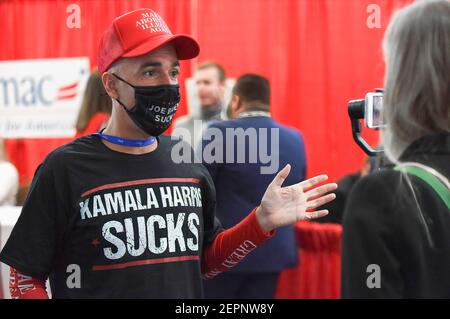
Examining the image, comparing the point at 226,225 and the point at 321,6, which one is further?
the point at 321,6

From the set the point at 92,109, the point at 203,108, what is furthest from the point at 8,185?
the point at 203,108

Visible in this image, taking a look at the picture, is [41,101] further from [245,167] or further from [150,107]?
[150,107]

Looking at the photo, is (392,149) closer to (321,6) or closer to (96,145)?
(96,145)

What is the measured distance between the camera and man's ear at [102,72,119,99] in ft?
4.50

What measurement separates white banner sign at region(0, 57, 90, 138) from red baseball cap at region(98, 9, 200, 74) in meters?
1.91

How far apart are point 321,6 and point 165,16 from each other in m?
1.00

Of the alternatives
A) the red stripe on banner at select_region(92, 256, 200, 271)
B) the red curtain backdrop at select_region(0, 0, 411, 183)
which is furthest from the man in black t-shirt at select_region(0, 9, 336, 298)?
the red curtain backdrop at select_region(0, 0, 411, 183)

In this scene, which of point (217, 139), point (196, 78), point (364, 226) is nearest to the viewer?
point (364, 226)

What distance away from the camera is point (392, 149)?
86cm

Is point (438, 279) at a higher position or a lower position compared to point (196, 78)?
lower

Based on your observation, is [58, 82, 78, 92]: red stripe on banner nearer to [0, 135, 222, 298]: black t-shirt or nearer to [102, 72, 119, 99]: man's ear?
[102, 72, 119, 99]: man's ear

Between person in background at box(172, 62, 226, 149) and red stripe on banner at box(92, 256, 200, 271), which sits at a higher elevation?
person in background at box(172, 62, 226, 149)
